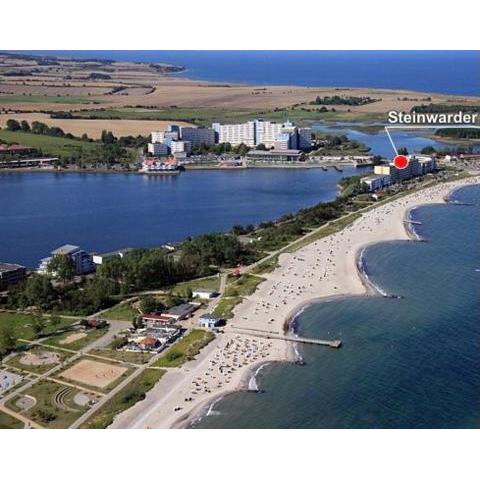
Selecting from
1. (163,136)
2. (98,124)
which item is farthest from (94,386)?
(98,124)

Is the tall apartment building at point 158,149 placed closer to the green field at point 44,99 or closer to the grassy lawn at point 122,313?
the green field at point 44,99

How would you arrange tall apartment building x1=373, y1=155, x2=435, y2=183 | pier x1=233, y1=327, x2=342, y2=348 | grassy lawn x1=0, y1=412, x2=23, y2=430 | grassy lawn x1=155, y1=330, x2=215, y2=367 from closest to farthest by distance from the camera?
grassy lawn x1=0, y1=412, x2=23, y2=430
grassy lawn x1=155, y1=330, x2=215, y2=367
pier x1=233, y1=327, x2=342, y2=348
tall apartment building x1=373, y1=155, x2=435, y2=183

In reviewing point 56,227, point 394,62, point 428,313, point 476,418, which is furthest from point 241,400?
point 394,62

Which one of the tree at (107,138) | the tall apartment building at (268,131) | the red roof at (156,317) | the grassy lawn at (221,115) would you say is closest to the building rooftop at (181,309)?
the red roof at (156,317)

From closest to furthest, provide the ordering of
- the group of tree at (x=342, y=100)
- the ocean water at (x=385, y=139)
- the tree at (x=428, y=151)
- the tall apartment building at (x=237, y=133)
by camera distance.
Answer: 1. the tree at (x=428, y=151)
2. the ocean water at (x=385, y=139)
3. the tall apartment building at (x=237, y=133)
4. the group of tree at (x=342, y=100)

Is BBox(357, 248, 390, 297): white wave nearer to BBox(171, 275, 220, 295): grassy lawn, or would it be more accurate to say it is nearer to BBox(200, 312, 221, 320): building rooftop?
BBox(171, 275, 220, 295): grassy lawn

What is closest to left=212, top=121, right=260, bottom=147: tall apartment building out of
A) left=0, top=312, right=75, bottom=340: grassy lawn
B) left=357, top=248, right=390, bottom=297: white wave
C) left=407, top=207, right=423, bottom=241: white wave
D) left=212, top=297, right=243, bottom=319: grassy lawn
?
left=407, top=207, right=423, bottom=241: white wave
